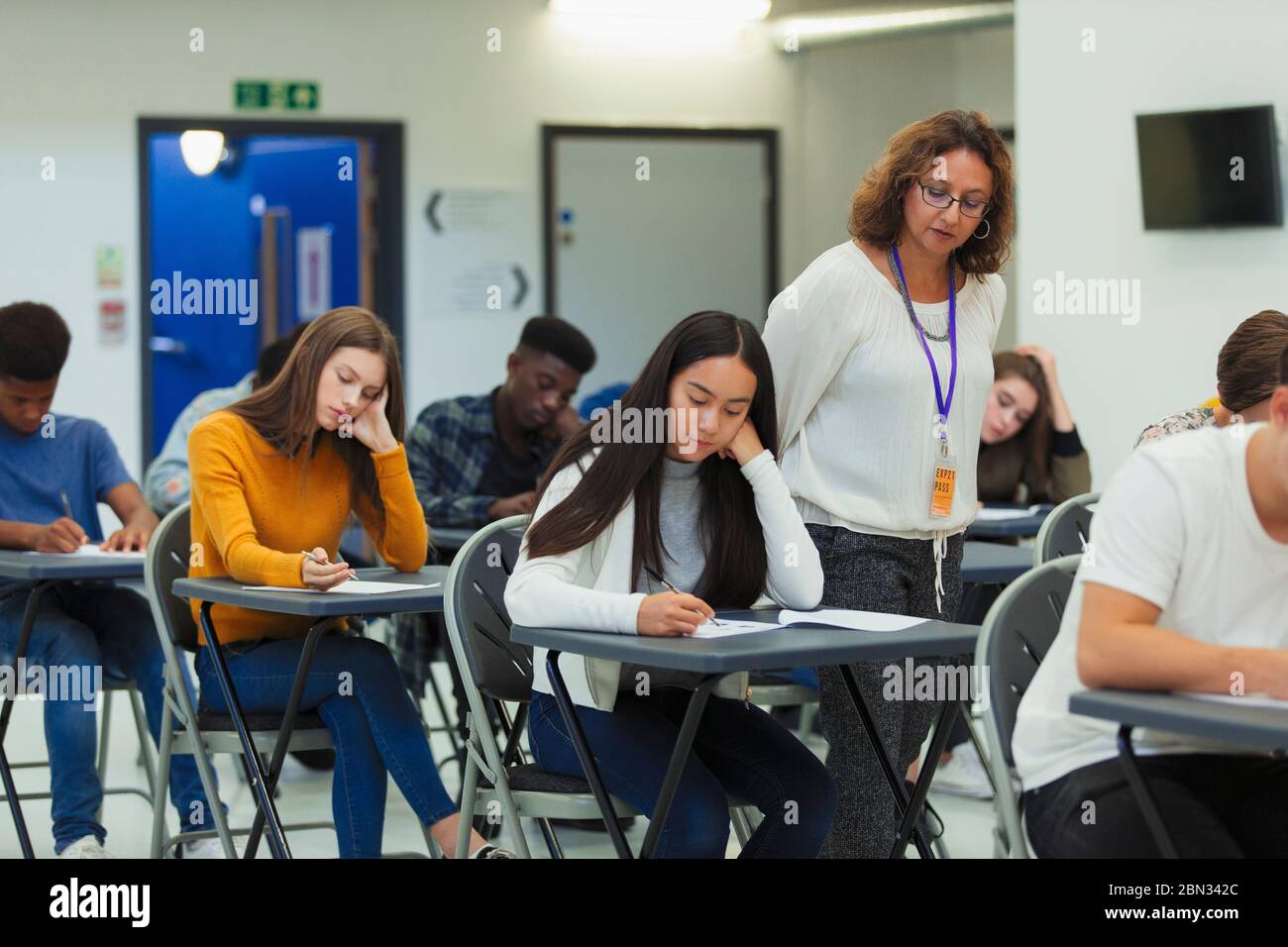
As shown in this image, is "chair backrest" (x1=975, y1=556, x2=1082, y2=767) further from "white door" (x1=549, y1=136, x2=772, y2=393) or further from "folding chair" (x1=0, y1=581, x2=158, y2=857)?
"white door" (x1=549, y1=136, x2=772, y2=393)

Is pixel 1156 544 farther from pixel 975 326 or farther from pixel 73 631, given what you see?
pixel 73 631

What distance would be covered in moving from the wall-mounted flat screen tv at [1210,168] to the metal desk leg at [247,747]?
150 inches

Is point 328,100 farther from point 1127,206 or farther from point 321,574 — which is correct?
point 321,574

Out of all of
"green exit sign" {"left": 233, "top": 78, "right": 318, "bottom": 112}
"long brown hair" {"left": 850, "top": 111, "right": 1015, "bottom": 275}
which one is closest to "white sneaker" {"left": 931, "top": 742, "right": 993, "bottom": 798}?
"long brown hair" {"left": 850, "top": 111, "right": 1015, "bottom": 275}

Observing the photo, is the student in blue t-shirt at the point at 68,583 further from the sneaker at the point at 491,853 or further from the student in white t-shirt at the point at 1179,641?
the student in white t-shirt at the point at 1179,641

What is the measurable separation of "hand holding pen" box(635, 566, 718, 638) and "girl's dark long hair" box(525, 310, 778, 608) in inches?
9.7

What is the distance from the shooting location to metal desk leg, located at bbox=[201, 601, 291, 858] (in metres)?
3.07

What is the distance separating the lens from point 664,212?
29.4 ft

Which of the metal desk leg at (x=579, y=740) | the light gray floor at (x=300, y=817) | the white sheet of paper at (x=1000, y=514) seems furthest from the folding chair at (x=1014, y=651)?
the white sheet of paper at (x=1000, y=514)

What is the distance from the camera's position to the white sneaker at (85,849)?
3602mm
